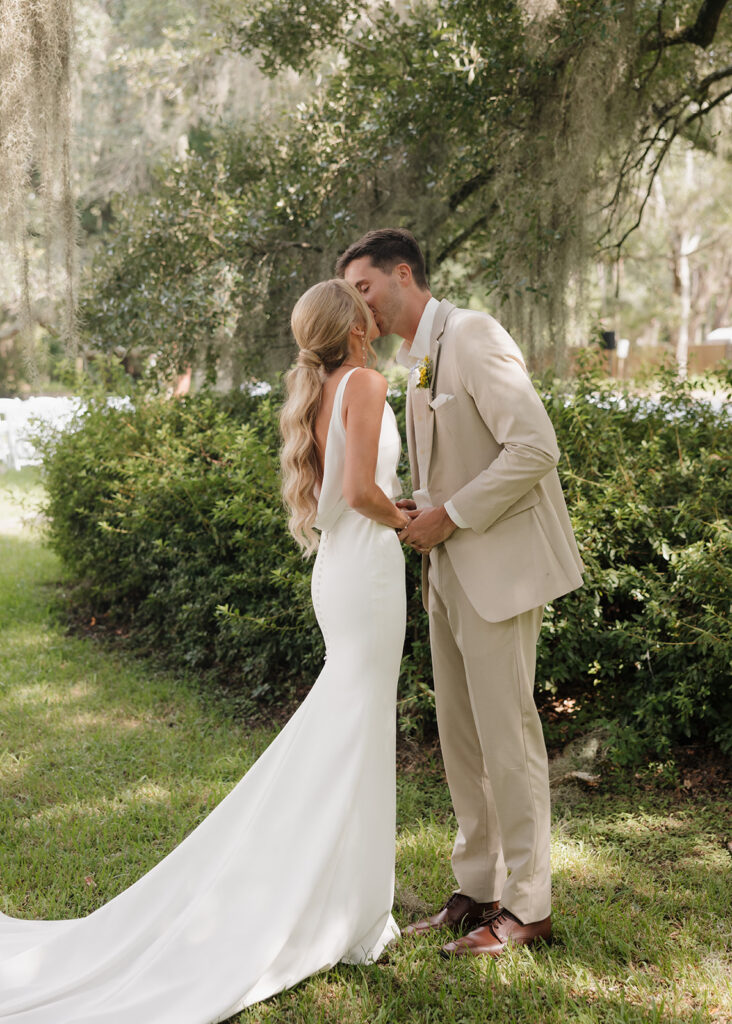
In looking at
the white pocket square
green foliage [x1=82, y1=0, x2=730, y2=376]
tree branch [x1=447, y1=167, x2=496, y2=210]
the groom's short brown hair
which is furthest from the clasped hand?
tree branch [x1=447, y1=167, x2=496, y2=210]

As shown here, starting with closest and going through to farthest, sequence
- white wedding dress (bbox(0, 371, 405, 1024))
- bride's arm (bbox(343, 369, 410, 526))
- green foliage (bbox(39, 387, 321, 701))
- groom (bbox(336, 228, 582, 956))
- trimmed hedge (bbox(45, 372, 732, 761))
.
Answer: white wedding dress (bbox(0, 371, 405, 1024)), groom (bbox(336, 228, 582, 956)), bride's arm (bbox(343, 369, 410, 526)), trimmed hedge (bbox(45, 372, 732, 761)), green foliage (bbox(39, 387, 321, 701))

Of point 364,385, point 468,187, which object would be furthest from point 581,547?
point 468,187

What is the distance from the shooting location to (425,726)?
4.59m

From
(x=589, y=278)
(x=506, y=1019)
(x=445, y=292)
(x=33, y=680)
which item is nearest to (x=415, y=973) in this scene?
(x=506, y=1019)

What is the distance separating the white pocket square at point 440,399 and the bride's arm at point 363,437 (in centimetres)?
16

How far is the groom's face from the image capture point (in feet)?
9.64

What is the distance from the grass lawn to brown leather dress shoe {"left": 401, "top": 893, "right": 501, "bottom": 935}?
5.0 inches

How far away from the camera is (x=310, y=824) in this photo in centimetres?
278

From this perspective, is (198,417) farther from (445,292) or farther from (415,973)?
(415,973)

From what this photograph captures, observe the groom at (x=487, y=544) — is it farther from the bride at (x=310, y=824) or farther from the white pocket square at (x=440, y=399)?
the bride at (x=310, y=824)

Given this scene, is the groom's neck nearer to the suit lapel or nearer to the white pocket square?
the suit lapel

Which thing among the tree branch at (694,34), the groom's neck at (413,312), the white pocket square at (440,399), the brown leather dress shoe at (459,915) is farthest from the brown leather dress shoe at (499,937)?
the tree branch at (694,34)

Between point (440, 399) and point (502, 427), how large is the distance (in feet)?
0.80

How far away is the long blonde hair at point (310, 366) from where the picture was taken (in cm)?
283
